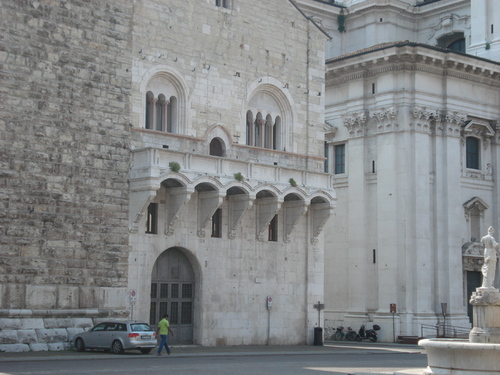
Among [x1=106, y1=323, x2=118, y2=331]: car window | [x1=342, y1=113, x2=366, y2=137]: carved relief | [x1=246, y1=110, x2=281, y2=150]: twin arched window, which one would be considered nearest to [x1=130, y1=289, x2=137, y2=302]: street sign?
[x1=106, y1=323, x2=118, y2=331]: car window

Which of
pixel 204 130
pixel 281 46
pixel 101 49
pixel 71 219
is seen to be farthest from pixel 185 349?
pixel 281 46

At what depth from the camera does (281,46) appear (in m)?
43.2

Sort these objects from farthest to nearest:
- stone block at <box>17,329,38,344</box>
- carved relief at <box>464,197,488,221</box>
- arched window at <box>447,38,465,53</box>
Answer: arched window at <box>447,38,465,53</box> → carved relief at <box>464,197,488,221</box> → stone block at <box>17,329,38,344</box>

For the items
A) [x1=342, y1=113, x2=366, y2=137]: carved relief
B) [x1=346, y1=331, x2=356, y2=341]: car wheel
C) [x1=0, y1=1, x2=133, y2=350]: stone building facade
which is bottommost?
[x1=346, y1=331, x2=356, y2=341]: car wheel

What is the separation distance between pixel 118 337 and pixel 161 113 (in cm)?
1112

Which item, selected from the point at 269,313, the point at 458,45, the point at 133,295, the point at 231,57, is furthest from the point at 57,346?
the point at 458,45

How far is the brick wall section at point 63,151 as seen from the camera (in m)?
32.9

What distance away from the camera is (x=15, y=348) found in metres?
31.6

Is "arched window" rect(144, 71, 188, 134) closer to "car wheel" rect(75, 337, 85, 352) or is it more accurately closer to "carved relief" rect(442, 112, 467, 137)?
"car wheel" rect(75, 337, 85, 352)

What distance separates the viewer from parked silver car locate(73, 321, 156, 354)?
3175 centimetres

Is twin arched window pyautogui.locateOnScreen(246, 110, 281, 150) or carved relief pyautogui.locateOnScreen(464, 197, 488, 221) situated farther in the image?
carved relief pyautogui.locateOnScreen(464, 197, 488, 221)

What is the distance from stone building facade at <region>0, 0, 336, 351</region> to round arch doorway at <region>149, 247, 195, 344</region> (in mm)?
62

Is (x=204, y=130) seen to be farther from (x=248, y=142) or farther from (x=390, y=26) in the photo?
(x=390, y=26)

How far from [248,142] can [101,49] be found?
29.5 ft
